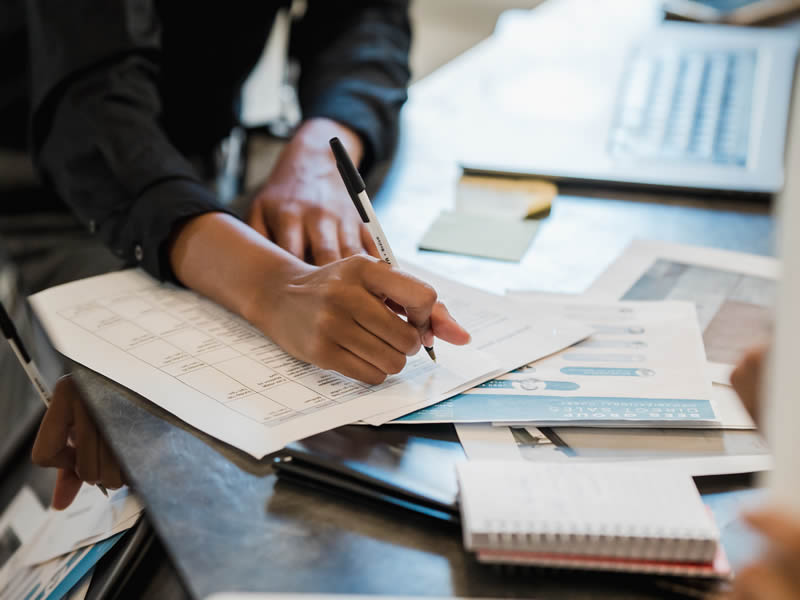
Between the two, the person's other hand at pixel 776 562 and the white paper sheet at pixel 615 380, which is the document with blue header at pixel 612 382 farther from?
the person's other hand at pixel 776 562

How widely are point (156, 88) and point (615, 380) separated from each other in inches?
27.0

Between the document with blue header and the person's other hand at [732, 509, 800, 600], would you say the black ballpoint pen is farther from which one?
the person's other hand at [732, 509, 800, 600]

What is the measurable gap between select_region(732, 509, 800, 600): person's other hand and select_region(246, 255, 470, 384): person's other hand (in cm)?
28

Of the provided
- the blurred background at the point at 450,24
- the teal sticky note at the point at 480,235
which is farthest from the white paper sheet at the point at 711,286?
the blurred background at the point at 450,24

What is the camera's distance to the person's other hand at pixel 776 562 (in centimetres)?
30

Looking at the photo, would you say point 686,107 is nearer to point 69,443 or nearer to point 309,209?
point 309,209

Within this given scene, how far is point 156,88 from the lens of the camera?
930mm

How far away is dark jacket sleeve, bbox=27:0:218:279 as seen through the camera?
0.74 meters

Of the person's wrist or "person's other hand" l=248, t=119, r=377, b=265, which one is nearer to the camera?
the person's wrist

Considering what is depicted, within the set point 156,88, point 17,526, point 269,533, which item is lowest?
point 17,526

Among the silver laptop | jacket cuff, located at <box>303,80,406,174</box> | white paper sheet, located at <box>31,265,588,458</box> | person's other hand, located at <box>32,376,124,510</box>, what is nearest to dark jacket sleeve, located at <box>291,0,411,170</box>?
jacket cuff, located at <box>303,80,406,174</box>

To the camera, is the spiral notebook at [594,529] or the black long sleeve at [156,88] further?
the black long sleeve at [156,88]

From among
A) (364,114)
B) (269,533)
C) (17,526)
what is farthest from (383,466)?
(364,114)

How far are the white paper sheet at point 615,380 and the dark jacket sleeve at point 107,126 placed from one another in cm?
36
